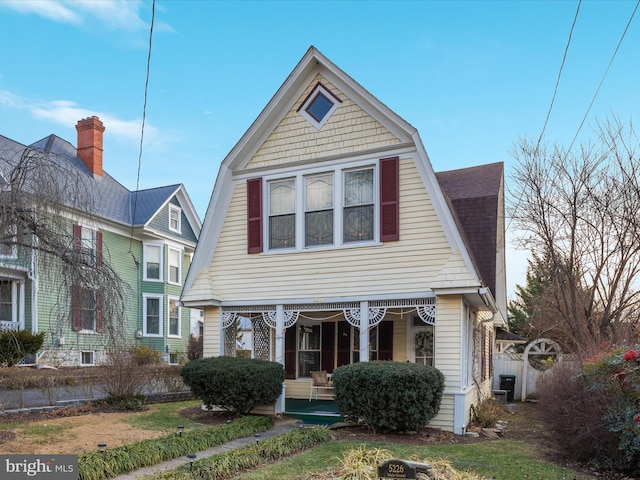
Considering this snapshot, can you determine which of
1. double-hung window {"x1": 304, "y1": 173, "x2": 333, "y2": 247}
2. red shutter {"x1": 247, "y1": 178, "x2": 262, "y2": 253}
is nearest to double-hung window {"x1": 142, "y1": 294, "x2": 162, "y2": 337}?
red shutter {"x1": 247, "y1": 178, "x2": 262, "y2": 253}

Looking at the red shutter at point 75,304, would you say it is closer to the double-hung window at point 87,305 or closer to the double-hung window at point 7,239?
the double-hung window at point 87,305

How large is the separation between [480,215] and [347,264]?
3895 mm

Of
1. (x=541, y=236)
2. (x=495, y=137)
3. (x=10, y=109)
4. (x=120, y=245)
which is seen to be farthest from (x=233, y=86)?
(x=120, y=245)

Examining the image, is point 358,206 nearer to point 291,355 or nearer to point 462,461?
point 291,355

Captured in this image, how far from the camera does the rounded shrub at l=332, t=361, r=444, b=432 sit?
853 centimetres

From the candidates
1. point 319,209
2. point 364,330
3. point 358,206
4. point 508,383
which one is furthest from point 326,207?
point 508,383

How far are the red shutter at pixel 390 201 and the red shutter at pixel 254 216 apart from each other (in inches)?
112

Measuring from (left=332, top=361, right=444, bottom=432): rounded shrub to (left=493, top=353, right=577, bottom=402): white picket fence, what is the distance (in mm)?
9222

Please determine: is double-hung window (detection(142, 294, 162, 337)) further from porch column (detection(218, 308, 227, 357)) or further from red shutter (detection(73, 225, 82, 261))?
red shutter (detection(73, 225, 82, 261))

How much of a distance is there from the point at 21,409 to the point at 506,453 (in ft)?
29.6

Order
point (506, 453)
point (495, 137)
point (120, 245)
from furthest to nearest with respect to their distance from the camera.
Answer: point (120, 245)
point (495, 137)
point (506, 453)

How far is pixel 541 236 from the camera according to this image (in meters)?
16.1

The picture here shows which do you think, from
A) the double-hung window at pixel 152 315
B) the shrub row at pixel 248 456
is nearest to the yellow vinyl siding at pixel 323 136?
the shrub row at pixel 248 456

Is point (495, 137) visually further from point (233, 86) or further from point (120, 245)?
point (120, 245)
